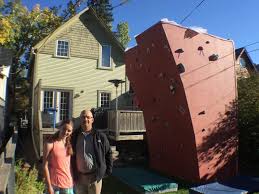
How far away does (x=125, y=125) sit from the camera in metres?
15.6

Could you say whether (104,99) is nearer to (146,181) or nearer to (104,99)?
(104,99)

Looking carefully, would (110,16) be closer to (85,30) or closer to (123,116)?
(85,30)

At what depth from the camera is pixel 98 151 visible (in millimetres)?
5039

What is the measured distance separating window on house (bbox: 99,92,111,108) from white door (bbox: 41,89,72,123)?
1.90 meters

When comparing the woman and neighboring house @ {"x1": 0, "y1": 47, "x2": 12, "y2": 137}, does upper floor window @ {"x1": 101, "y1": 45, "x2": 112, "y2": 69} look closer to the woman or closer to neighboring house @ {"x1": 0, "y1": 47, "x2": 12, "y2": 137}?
neighboring house @ {"x1": 0, "y1": 47, "x2": 12, "y2": 137}

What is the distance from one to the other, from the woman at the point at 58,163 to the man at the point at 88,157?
0.75ft

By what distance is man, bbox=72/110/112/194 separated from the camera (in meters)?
4.99

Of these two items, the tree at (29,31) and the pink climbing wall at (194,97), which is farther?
the tree at (29,31)

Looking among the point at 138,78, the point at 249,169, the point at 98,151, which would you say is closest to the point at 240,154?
the point at 249,169

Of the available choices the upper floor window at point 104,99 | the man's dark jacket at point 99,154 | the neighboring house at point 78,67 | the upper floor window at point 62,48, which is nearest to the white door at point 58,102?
the neighboring house at point 78,67

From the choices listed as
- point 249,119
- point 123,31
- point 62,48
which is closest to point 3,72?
point 62,48

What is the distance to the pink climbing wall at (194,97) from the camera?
10.8m

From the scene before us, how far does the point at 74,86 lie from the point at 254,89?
34.2ft

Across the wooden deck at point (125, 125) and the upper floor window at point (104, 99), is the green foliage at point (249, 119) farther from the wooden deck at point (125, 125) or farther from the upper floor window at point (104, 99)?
the upper floor window at point (104, 99)
